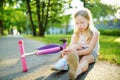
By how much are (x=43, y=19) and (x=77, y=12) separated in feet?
74.1

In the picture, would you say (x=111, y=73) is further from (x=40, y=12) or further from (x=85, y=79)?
(x=40, y=12)

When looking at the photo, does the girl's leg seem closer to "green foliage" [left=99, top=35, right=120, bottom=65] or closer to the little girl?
the little girl

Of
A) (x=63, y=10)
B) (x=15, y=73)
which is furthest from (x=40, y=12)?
(x=15, y=73)

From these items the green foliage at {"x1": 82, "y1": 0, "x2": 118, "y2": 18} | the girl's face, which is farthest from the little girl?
the green foliage at {"x1": 82, "y1": 0, "x2": 118, "y2": 18}

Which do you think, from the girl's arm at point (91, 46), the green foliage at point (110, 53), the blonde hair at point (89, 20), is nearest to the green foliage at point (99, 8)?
the green foliage at point (110, 53)

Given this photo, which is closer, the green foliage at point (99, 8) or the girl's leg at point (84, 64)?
the girl's leg at point (84, 64)

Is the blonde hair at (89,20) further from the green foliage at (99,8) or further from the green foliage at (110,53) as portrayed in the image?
the green foliage at (99,8)

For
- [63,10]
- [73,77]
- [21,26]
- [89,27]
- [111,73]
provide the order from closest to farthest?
[73,77]
[111,73]
[89,27]
[63,10]
[21,26]

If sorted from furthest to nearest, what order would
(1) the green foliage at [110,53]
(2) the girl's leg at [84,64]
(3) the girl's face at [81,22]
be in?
1. (1) the green foliage at [110,53]
2. (3) the girl's face at [81,22]
3. (2) the girl's leg at [84,64]

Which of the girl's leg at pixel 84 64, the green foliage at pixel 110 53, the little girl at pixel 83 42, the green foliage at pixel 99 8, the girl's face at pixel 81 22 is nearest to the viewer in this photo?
the girl's leg at pixel 84 64

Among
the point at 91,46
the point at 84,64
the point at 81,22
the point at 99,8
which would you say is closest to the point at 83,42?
the point at 91,46

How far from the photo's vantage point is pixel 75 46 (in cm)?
400

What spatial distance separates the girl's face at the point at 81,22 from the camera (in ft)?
13.4

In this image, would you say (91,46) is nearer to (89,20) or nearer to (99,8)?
(89,20)
